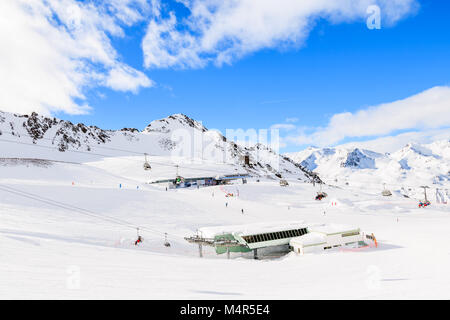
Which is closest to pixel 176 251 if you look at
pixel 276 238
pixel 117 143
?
pixel 276 238

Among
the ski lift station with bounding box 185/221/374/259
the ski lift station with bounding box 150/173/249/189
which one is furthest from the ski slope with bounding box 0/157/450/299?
the ski lift station with bounding box 150/173/249/189

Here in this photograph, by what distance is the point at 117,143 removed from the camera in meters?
124

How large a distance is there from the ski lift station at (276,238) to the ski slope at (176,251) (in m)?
1.45

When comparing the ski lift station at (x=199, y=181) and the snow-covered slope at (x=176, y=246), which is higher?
the ski lift station at (x=199, y=181)

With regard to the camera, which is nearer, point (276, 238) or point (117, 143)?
point (276, 238)

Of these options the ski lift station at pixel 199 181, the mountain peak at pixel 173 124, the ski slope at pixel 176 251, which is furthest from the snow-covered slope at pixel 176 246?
the mountain peak at pixel 173 124

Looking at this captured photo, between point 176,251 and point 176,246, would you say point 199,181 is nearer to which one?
point 176,246

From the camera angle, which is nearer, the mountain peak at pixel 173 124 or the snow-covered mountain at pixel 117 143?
the snow-covered mountain at pixel 117 143

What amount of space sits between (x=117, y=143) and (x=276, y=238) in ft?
383

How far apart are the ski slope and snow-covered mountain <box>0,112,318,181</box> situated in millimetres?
43169

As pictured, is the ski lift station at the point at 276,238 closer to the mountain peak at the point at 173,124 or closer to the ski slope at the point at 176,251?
the ski slope at the point at 176,251

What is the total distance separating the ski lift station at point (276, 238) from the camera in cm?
2409

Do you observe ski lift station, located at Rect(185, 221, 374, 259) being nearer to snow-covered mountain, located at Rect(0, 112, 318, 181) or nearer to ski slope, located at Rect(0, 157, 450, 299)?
ski slope, located at Rect(0, 157, 450, 299)

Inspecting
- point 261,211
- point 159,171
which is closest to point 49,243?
point 261,211
